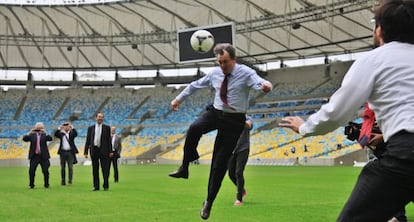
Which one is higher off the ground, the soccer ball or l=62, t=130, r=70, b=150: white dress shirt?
the soccer ball

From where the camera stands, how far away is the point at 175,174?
6.50 meters

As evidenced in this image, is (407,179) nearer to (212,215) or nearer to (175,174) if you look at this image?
(175,174)

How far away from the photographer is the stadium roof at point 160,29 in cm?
3738

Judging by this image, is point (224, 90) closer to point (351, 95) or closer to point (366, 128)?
point (366, 128)

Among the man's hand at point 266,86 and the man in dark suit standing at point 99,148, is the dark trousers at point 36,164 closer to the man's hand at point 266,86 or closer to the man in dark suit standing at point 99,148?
the man in dark suit standing at point 99,148

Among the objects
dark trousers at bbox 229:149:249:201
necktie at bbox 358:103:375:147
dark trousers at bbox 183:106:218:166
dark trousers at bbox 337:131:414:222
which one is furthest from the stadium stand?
dark trousers at bbox 337:131:414:222

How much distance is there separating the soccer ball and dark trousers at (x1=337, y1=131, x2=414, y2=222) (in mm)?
10246

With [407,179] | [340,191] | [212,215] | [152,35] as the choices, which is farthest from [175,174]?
[152,35]

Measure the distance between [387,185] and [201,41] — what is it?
420 inches

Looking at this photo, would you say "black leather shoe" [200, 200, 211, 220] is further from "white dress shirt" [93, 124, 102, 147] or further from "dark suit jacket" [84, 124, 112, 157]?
"white dress shirt" [93, 124, 102, 147]

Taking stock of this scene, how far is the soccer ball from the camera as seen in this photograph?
12.9 metres

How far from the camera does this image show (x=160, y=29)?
4350 centimetres

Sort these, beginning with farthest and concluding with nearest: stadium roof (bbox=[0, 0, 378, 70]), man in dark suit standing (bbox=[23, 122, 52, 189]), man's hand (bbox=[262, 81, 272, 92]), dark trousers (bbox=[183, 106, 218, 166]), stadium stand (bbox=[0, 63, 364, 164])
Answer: stadium stand (bbox=[0, 63, 364, 164]), stadium roof (bbox=[0, 0, 378, 70]), man in dark suit standing (bbox=[23, 122, 52, 189]), dark trousers (bbox=[183, 106, 218, 166]), man's hand (bbox=[262, 81, 272, 92])

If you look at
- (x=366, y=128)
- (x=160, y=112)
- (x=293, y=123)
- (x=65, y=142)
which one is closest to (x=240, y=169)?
(x=366, y=128)
